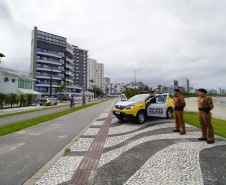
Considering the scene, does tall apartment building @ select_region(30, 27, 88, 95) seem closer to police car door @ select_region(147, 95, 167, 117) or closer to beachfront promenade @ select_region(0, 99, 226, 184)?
police car door @ select_region(147, 95, 167, 117)

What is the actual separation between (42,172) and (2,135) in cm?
419

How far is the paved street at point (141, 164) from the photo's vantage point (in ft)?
7.95

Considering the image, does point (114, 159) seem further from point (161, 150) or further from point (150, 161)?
point (161, 150)

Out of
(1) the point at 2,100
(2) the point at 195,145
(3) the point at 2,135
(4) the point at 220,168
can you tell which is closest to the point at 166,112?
(2) the point at 195,145

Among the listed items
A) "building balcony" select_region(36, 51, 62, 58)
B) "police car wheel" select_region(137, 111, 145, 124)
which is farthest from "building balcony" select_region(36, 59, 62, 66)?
"police car wheel" select_region(137, 111, 145, 124)

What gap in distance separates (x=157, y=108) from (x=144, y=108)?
907 millimetres

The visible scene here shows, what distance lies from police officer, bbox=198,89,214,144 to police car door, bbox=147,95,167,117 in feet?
10.1

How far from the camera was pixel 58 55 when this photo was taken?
182 ft

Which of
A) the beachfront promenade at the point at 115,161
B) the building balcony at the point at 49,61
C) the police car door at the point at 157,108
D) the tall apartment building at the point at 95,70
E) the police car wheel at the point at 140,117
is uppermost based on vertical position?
the tall apartment building at the point at 95,70

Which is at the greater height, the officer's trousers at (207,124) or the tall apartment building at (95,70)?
the tall apartment building at (95,70)

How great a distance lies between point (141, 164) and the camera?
2.95 meters

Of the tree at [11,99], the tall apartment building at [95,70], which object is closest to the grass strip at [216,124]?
the tree at [11,99]

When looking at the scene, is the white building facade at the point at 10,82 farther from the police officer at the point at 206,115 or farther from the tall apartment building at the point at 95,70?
the tall apartment building at the point at 95,70

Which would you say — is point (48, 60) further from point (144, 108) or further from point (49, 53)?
point (144, 108)
